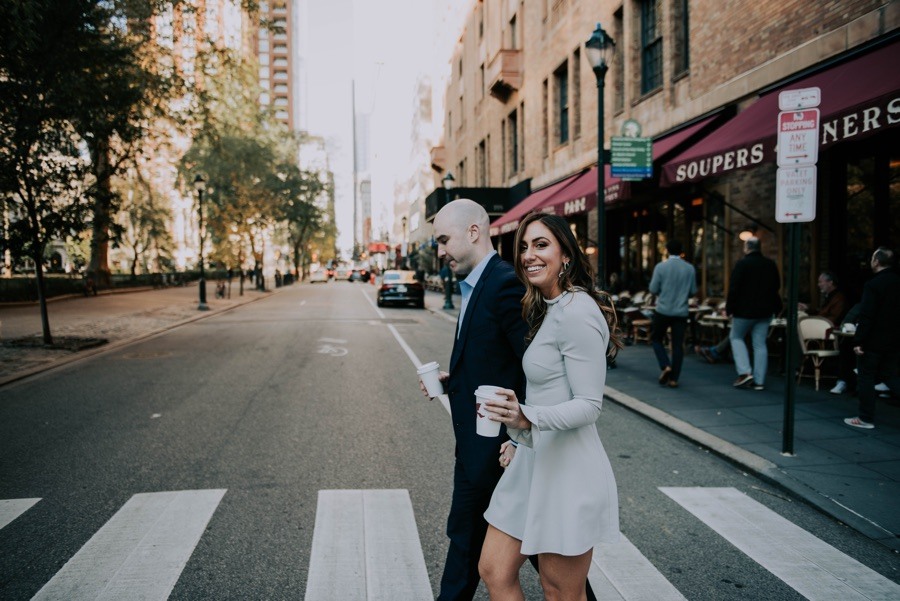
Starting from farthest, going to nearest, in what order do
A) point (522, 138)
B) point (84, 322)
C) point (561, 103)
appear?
point (522, 138), point (561, 103), point (84, 322)

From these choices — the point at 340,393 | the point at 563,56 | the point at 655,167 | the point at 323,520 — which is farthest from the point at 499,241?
the point at 323,520

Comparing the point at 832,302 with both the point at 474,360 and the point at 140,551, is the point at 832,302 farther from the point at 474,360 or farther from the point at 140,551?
the point at 140,551

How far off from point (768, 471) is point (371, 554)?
3.42 meters

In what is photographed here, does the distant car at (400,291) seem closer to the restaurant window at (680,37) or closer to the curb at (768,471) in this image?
the restaurant window at (680,37)

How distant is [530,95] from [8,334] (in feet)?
61.2

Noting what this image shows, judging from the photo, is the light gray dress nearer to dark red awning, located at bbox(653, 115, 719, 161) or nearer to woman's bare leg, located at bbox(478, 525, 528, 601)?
woman's bare leg, located at bbox(478, 525, 528, 601)

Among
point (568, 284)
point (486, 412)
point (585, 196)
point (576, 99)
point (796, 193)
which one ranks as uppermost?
point (576, 99)

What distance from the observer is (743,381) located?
9000 mm

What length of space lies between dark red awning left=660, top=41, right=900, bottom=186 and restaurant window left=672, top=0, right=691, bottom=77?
4081mm

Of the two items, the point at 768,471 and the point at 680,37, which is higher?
the point at 680,37

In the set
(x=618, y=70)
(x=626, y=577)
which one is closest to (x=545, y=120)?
(x=618, y=70)

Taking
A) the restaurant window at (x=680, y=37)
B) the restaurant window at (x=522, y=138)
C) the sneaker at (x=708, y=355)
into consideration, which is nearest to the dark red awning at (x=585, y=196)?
the restaurant window at (x=680, y=37)

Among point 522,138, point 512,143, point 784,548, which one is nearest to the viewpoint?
point 784,548

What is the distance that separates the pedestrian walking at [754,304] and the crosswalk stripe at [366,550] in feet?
19.3
